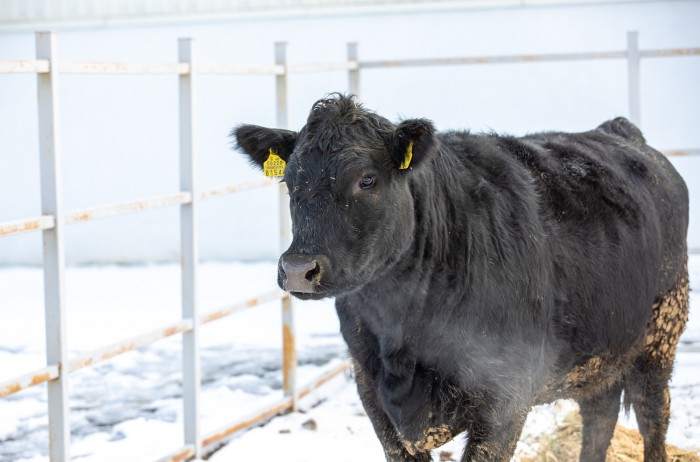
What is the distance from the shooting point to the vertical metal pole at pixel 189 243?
511cm

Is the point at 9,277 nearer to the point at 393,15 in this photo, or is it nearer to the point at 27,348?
the point at 27,348

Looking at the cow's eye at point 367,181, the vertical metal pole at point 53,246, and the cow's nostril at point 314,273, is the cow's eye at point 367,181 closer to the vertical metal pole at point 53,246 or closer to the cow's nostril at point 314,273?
A: the cow's nostril at point 314,273

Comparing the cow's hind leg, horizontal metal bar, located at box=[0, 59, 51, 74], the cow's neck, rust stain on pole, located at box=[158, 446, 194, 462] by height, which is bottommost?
rust stain on pole, located at box=[158, 446, 194, 462]

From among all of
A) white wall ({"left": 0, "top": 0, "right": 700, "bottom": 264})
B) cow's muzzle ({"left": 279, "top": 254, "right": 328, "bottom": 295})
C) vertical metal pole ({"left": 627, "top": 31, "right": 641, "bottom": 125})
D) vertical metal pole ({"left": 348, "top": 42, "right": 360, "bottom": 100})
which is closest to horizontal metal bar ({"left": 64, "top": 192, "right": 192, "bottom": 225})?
cow's muzzle ({"left": 279, "top": 254, "right": 328, "bottom": 295})

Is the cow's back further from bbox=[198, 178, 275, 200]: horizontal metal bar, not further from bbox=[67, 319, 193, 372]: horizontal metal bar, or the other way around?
bbox=[67, 319, 193, 372]: horizontal metal bar

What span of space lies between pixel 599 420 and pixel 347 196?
2.25 meters

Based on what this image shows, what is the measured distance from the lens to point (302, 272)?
10.6 feet

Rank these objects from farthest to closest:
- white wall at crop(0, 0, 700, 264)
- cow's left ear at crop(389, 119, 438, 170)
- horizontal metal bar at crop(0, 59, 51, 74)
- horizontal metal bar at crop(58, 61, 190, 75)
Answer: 1. white wall at crop(0, 0, 700, 264)
2. horizontal metal bar at crop(58, 61, 190, 75)
3. horizontal metal bar at crop(0, 59, 51, 74)
4. cow's left ear at crop(389, 119, 438, 170)

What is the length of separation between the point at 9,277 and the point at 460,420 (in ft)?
30.7

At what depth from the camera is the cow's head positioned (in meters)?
3.31

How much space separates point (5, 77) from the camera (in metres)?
12.6

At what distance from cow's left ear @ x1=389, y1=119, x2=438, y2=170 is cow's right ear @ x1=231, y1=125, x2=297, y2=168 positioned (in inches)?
18.8

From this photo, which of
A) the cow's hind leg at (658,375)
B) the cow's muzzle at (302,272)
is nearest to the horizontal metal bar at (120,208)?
the cow's muzzle at (302,272)

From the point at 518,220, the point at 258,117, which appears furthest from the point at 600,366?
the point at 258,117
